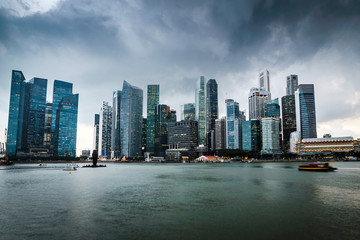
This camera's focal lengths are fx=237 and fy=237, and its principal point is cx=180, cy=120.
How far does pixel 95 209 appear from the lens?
36.7m

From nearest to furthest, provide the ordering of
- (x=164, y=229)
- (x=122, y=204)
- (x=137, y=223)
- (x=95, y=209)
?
(x=164, y=229) < (x=137, y=223) < (x=95, y=209) < (x=122, y=204)

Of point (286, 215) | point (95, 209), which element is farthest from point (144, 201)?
point (286, 215)

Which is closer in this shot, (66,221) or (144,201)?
(66,221)

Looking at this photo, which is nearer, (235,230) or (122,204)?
(235,230)

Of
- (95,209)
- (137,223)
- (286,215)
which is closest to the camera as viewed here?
(137,223)

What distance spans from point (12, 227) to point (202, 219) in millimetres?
22296

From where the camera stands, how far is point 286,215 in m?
31.7

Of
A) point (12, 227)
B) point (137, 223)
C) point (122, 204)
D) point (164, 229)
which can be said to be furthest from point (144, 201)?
point (12, 227)

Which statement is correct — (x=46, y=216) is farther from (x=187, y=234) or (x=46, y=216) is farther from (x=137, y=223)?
(x=187, y=234)

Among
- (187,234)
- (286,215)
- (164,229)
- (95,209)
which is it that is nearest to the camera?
(187,234)

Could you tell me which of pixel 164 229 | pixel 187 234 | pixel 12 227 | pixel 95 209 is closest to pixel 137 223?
pixel 164 229

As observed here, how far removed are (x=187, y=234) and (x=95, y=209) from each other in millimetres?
18755

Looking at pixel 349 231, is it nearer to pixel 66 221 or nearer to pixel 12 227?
pixel 66 221

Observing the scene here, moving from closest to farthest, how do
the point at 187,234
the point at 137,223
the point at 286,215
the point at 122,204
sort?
the point at 187,234, the point at 137,223, the point at 286,215, the point at 122,204
